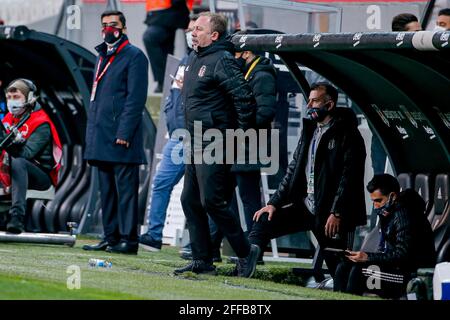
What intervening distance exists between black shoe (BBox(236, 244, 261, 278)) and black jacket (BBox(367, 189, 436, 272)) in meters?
1.17

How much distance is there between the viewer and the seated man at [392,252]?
35.4 feet

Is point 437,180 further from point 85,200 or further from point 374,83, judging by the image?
point 85,200

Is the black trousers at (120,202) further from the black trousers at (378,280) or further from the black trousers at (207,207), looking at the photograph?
the black trousers at (378,280)

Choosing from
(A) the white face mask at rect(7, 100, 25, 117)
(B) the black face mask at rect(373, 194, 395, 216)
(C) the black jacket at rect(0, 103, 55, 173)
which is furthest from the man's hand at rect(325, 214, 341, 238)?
(A) the white face mask at rect(7, 100, 25, 117)

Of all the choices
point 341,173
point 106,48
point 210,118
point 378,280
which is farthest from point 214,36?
point 106,48

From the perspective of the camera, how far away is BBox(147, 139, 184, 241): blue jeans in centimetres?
1445

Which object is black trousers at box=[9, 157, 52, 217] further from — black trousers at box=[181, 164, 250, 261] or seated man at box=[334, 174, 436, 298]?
seated man at box=[334, 174, 436, 298]

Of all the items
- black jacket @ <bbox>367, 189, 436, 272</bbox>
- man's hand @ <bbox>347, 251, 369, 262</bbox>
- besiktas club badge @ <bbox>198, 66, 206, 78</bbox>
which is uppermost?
besiktas club badge @ <bbox>198, 66, 206, 78</bbox>

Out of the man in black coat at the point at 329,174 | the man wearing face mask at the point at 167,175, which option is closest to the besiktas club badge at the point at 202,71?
the man in black coat at the point at 329,174

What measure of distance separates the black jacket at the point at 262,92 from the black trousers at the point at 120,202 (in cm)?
100

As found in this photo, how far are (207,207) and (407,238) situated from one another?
1.62 m

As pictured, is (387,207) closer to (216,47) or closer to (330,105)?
(330,105)

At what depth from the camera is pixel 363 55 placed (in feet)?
37.1
